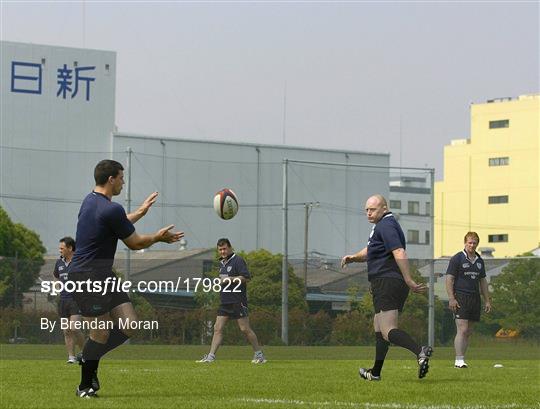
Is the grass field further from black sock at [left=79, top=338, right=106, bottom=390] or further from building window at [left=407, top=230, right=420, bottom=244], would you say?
building window at [left=407, top=230, right=420, bottom=244]

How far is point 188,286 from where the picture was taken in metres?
33.7

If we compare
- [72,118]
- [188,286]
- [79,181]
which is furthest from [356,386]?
[72,118]

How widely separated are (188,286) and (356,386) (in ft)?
68.3

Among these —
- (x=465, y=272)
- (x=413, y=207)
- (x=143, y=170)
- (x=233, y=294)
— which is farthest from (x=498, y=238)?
(x=465, y=272)

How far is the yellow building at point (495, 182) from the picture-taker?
106812mm

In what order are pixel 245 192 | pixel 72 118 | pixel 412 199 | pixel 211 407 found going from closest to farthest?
pixel 211 407 < pixel 245 192 < pixel 72 118 < pixel 412 199

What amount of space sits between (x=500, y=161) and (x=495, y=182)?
1.85m

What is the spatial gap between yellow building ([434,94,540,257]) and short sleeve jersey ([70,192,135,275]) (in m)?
95.3

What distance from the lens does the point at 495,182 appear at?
4336 inches

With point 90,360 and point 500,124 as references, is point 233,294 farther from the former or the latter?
point 500,124

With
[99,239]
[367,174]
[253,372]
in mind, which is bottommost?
[253,372]

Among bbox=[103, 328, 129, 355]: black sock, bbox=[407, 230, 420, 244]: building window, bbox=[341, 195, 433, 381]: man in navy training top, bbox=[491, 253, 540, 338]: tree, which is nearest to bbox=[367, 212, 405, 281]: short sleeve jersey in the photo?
bbox=[341, 195, 433, 381]: man in navy training top

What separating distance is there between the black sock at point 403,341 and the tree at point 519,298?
64.7ft

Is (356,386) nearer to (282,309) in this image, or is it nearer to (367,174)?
(282,309)
